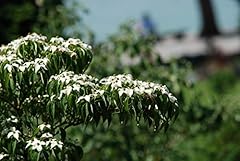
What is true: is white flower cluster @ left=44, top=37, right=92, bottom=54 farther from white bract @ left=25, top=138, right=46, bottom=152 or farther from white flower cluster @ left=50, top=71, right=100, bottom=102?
white bract @ left=25, top=138, right=46, bottom=152

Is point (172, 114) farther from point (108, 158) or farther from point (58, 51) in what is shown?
point (108, 158)

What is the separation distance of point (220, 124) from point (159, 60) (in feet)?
Answer: 3.01

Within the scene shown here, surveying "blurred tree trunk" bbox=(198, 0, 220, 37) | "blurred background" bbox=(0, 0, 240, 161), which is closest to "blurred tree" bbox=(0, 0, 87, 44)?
"blurred background" bbox=(0, 0, 240, 161)

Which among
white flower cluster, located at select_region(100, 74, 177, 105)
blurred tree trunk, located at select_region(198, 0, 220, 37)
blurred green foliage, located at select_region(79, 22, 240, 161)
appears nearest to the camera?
white flower cluster, located at select_region(100, 74, 177, 105)

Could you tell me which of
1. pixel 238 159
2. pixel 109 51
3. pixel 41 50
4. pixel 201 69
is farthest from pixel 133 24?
pixel 201 69

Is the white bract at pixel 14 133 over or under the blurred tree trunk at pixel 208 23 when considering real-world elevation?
under

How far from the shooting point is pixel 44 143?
3.30m

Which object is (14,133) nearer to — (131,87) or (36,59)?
(36,59)

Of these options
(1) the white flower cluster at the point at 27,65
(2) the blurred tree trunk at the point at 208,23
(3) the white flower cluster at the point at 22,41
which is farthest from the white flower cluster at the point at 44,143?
(2) the blurred tree trunk at the point at 208,23

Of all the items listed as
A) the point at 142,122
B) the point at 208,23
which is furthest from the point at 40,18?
the point at 208,23

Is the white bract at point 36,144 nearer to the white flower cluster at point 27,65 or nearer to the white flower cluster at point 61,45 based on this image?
the white flower cluster at point 27,65

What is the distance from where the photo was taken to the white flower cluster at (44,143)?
3.29 m

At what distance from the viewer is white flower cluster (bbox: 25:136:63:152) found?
329 cm

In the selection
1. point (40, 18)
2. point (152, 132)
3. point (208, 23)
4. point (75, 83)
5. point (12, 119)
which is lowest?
point (152, 132)
